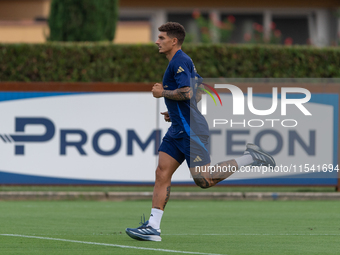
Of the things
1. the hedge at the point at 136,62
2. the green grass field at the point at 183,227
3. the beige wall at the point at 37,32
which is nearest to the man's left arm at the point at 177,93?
the green grass field at the point at 183,227

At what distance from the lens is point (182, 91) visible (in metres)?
6.65

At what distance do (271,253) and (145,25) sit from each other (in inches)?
593

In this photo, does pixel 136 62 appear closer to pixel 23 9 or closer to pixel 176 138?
pixel 176 138

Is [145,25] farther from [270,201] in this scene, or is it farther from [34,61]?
[270,201]

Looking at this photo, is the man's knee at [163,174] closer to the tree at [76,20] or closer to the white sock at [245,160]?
the white sock at [245,160]

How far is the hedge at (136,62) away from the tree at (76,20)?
7.43 ft

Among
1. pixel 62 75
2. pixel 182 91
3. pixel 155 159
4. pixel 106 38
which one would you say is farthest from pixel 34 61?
pixel 182 91

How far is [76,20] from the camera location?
17.1 meters

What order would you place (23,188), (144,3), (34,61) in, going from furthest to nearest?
(144,3) < (34,61) < (23,188)

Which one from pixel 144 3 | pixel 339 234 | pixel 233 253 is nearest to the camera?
pixel 233 253

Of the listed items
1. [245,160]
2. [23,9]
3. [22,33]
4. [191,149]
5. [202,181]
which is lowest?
[202,181]

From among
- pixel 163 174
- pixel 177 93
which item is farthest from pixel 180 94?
pixel 163 174

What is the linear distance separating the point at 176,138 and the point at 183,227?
6.13 ft

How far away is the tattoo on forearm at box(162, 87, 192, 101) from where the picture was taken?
6.64m
